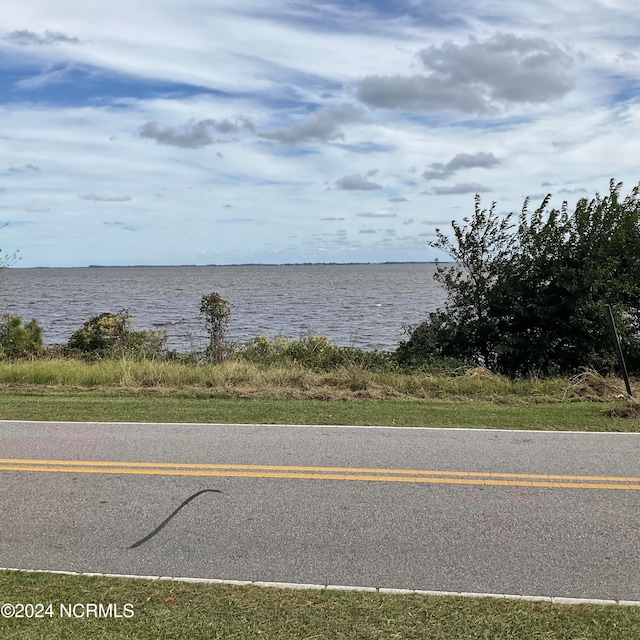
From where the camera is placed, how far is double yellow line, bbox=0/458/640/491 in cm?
653

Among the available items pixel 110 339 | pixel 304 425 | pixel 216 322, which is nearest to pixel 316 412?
pixel 304 425

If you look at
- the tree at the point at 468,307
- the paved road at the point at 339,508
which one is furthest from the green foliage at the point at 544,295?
the paved road at the point at 339,508

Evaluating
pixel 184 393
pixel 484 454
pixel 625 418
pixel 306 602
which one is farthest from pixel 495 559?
pixel 184 393

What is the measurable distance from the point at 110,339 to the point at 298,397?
28.5 ft

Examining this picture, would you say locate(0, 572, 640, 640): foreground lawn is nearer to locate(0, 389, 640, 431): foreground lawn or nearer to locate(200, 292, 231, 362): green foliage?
locate(0, 389, 640, 431): foreground lawn

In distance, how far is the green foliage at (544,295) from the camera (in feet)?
49.4

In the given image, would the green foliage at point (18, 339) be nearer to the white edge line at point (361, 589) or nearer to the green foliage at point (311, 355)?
the green foliage at point (311, 355)

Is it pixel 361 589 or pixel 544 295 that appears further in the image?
pixel 544 295

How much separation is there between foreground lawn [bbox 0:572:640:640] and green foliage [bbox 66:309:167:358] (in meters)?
13.9

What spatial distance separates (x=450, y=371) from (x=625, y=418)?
16.9ft

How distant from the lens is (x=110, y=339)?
18328mm

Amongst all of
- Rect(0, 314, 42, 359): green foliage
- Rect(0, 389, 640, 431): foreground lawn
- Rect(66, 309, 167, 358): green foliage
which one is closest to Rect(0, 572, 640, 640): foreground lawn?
Rect(0, 389, 640, 431): foreground lawn

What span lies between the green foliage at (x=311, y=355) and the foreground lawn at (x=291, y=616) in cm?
1093

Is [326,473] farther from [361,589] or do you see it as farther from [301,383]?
[301,383]
